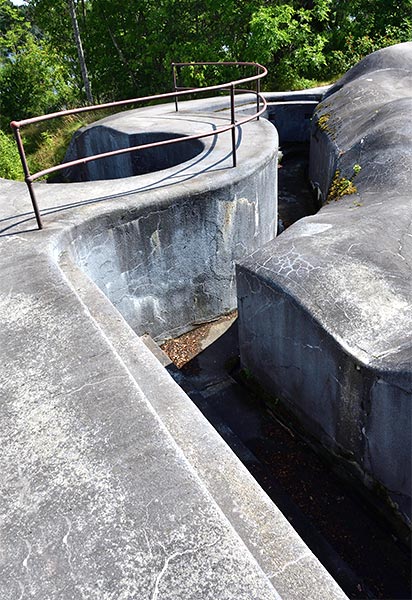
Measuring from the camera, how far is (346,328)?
3.54 meters

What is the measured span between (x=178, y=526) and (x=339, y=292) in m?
2.42

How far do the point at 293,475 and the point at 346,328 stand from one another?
1.36 meters

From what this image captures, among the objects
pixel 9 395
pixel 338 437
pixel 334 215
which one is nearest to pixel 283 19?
pixel 334 215

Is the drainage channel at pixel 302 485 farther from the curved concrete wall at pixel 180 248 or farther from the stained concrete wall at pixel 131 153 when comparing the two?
the stained concrete wall at pixel 131 153

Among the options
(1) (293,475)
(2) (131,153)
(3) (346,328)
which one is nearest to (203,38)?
(2) (131,153)

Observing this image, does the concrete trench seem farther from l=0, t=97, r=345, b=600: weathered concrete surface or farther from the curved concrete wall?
the curved concrete wall

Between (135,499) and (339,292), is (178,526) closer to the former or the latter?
(135,499)

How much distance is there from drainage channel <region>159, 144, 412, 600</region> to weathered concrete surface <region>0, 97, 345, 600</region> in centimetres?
168

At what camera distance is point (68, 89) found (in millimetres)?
25078

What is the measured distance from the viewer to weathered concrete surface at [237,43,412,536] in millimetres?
3324

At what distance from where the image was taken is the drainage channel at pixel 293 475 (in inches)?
131

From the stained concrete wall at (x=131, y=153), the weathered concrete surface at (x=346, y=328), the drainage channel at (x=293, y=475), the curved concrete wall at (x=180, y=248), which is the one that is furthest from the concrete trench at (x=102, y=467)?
the stained concrete wall at (x=131, y=153)

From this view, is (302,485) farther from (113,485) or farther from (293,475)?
(113,485)

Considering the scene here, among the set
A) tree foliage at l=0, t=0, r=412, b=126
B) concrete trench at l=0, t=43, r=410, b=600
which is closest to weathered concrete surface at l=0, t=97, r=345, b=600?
concrete trench at l=0, t=43, r=410, b=600
